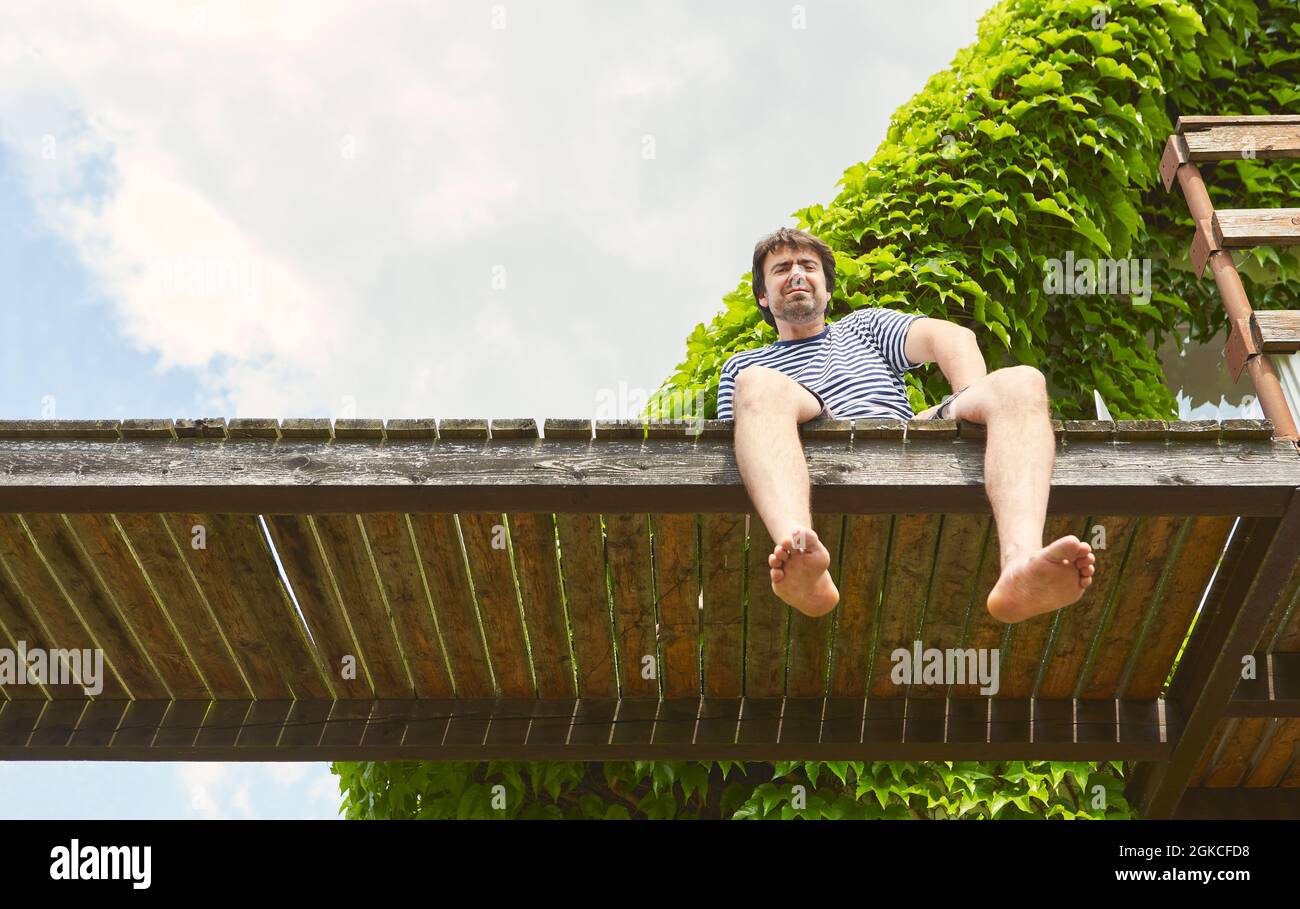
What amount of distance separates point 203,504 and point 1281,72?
21.9ft

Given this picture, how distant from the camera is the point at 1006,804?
12.0ft

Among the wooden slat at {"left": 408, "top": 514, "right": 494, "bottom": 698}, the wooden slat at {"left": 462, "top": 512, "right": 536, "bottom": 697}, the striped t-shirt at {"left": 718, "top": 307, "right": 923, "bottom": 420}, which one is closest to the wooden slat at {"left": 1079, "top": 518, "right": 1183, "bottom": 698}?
the striped t-shirt at {"left": 718, "top": 307, "right": 923, "bottom": 420}

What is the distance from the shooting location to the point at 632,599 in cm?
298

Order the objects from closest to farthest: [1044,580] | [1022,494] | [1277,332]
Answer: [1044,580] → [1022,494] → [1277,332]

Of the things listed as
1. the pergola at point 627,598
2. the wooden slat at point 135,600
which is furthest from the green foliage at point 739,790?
the wooden slat at point 135,600

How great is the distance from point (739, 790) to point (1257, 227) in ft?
9.04

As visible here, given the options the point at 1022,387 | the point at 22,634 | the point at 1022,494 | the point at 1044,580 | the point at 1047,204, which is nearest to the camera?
the point at 1044,580

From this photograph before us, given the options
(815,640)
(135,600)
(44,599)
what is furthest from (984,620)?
(44,599)

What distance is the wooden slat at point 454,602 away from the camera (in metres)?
2.82

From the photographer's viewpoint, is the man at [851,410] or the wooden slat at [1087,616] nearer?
the man at [851,410]

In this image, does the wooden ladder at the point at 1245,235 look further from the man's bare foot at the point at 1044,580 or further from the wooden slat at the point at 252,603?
the wooden slat at the point at 252,603

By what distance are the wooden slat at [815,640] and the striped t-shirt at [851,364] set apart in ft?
1.26

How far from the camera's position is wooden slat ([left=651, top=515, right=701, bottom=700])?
9.19 feet

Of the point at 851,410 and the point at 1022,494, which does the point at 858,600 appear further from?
the point at 1022,494
